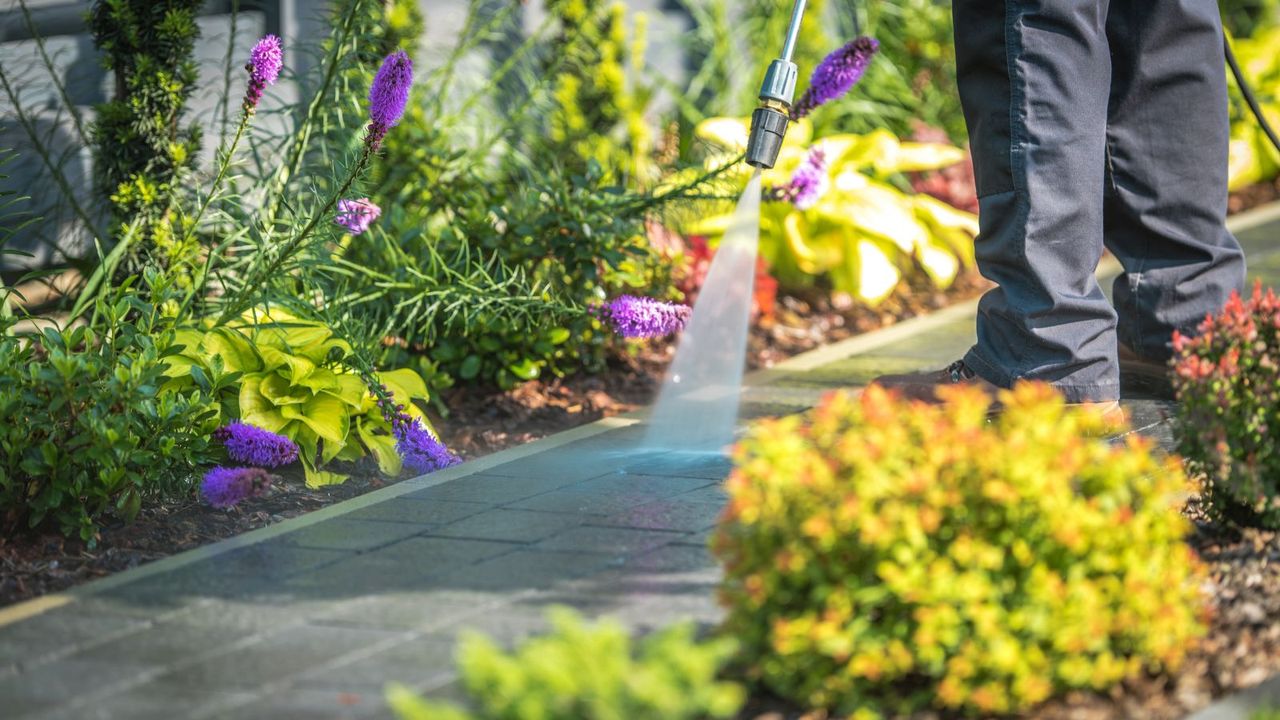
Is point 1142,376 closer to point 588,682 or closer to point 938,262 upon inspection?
point 938,262

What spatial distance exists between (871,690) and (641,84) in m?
4.54

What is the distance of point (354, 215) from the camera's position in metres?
3.20

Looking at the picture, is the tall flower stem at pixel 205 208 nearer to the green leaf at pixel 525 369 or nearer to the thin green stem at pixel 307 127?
the thin green stem at pixel 307 127

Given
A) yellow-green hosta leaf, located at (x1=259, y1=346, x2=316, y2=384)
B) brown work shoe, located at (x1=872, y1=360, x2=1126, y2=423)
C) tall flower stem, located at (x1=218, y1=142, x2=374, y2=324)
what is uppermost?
tall flower stem, located at (x1=218, y1=142, x2=374, y2=324)

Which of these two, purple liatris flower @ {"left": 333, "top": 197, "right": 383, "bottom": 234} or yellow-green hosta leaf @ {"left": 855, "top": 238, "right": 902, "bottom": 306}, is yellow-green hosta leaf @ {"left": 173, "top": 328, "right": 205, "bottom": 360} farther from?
yellow-green hosta leaf @ {"left": 855, "top": 238, "right": 902, "bottom": 306}

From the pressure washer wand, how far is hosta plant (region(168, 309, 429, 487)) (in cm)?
94

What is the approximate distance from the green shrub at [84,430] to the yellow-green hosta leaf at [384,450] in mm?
412

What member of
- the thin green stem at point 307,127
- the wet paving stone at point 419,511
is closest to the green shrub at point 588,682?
the wet paving stone at point 419,511

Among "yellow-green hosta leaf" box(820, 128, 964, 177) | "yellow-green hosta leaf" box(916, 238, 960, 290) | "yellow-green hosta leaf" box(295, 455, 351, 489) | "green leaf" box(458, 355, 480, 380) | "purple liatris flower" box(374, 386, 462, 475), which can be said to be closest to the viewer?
"yellow-green hosta leaf" box(295, 455, 351, 489)

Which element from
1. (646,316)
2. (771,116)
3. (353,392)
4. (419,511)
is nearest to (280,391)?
(353,392)

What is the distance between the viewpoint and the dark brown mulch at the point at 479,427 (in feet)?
8.30

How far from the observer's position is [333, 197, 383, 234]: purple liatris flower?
3.16 meters

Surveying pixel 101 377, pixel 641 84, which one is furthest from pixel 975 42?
pixel 641 84

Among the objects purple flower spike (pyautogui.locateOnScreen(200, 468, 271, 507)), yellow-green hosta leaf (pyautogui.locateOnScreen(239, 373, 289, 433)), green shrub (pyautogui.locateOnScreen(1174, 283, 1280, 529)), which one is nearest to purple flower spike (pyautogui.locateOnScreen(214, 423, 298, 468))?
yellow-green hosta leaf (pyautogui.locateOnScreen(239, 373, 289, 433))
